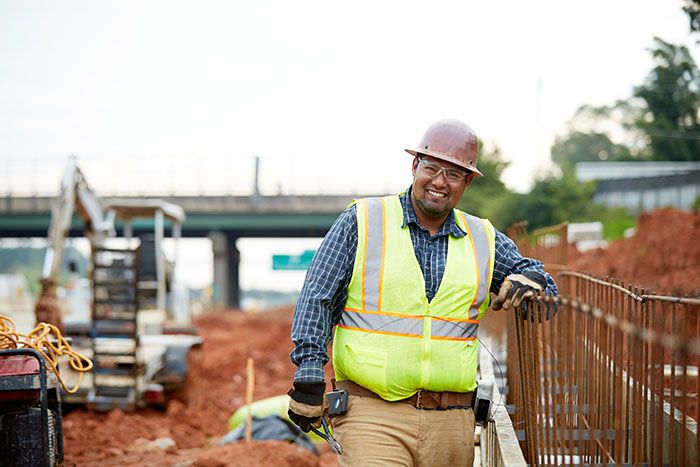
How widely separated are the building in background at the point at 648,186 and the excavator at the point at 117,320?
1909 centimetres

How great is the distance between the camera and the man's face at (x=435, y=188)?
4230mm

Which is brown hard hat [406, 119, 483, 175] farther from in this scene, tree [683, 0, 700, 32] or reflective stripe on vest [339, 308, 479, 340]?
tree [683, 0, 700, 32]

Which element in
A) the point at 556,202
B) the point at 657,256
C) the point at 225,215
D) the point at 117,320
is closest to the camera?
the point at 117,320

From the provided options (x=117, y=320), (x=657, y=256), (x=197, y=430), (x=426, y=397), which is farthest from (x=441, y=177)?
(x=657, y=256)

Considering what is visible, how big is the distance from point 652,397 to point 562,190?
32478 millimetres

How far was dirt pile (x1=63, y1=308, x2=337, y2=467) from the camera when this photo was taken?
24.9 feet

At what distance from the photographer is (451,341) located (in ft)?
13.5

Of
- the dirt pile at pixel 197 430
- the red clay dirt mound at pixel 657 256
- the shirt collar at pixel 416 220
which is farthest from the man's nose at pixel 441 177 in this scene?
the red clay dirt mound at pixel 657 256

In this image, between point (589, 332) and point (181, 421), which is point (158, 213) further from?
point (589, 332)

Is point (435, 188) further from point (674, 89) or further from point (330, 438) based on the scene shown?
point (674, 89)

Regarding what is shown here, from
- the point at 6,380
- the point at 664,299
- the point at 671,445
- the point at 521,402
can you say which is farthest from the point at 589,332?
the point at 6,380

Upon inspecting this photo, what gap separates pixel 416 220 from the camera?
4285mm

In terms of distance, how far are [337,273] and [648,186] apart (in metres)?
36.4

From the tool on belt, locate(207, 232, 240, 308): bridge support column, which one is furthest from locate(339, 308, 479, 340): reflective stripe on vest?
locate(207, 232, 240, 308): bridge support column
